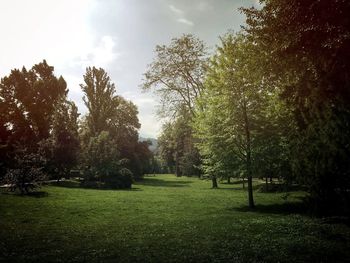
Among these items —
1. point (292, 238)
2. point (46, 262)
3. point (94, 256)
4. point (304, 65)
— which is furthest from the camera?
point (304, 65)

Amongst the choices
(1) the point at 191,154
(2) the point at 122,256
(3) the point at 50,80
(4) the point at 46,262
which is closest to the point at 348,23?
(2) the point at 122,256

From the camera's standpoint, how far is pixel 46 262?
9.41 metres

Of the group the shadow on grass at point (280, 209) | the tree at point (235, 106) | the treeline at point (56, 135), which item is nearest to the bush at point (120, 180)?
the treeline at point (56, 135)

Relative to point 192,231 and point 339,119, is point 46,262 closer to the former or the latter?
point 192,231

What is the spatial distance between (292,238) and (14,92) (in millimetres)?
47497

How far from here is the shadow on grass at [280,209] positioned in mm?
19469

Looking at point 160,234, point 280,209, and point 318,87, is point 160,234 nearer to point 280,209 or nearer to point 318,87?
point 318,87

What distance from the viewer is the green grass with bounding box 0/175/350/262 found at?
33.6 ft

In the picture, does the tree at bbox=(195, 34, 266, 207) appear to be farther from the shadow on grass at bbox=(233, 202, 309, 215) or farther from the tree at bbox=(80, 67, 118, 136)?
the tree at bbox=(80, 67, 118, 136)

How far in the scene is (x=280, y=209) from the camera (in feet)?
67.6

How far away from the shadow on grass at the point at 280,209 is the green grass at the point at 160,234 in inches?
2.4

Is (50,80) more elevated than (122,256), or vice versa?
(50,80)

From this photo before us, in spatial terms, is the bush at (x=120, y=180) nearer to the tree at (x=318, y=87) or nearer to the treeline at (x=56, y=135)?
the treeline at (x=56, y=135)

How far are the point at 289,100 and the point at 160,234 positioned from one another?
918cm
